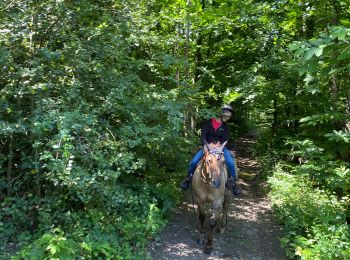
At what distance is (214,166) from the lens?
6168 millimetres

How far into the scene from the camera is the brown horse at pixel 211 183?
243 inches

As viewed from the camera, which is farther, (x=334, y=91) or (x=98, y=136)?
(x=334, y=91)

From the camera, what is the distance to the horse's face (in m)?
6.13

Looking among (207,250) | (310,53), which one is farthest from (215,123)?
(310,53)

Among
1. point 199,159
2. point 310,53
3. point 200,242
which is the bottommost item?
point 200,242

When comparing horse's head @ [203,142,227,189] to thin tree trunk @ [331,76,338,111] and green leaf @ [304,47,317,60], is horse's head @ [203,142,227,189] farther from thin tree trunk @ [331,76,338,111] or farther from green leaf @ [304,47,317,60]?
green leaf @ [304,47,317,60]

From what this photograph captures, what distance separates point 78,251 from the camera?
4734 mm

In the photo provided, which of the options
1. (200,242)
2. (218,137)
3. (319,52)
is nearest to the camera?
(319,52)

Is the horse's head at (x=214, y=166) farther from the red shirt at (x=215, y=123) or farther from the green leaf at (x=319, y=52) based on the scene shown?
the green leaf at (x=319, y=52)

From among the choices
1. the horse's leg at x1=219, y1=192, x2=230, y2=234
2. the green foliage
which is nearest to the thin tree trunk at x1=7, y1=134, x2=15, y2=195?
the horse's leg at x1=219, y1=192, x2=230, y2=234

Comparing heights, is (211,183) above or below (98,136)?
below

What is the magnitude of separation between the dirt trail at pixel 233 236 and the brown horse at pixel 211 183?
0.37 meters

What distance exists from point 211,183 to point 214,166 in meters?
0.36

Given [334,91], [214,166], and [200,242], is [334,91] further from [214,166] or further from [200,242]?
[200,242]
